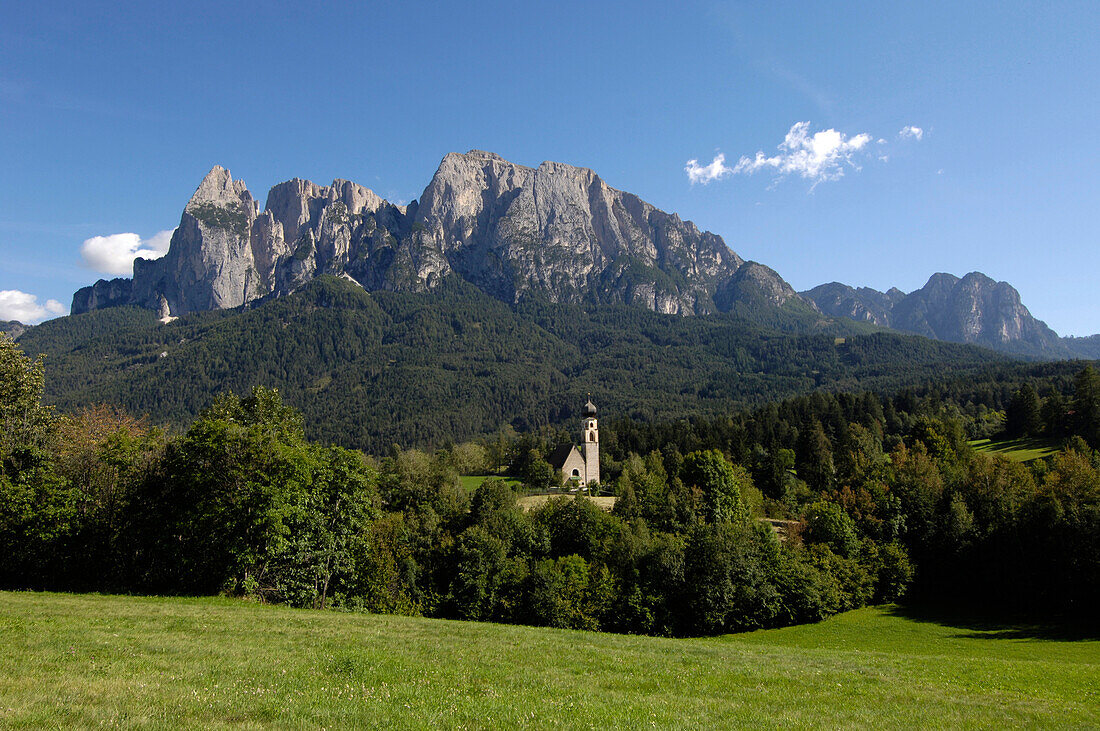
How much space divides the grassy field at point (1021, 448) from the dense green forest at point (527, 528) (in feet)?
9.21

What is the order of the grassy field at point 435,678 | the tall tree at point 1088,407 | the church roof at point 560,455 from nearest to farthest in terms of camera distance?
the grassy field at point 435,678 < the tall tree at point 1088,407 < the church roof at point 560,455

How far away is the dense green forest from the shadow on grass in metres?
2.21

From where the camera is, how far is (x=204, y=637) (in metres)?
17.9

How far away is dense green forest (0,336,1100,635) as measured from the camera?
1195 inches

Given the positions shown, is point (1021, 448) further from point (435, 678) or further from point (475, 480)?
point (435, 678)

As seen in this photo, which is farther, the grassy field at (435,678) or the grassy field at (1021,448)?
the grassy field at (1021,448)

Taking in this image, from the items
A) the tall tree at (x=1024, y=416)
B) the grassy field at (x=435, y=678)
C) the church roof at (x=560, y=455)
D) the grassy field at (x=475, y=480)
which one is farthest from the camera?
the grassy field at (x=475, y=480)

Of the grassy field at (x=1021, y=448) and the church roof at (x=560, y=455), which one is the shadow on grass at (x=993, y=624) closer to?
the grassy field at (x=1021, y=448)

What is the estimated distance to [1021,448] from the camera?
274 feet

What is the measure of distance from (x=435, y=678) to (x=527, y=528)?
135 ft

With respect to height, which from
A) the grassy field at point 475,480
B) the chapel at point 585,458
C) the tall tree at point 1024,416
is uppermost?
the tall tree at point 1024,416

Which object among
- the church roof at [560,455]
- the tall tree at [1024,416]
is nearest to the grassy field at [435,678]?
the church roof at [560,455]

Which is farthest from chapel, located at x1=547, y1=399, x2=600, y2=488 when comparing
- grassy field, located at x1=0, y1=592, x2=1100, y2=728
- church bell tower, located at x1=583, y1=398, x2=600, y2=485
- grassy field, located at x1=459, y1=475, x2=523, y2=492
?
grassy field, located at x1=0, y1=592, x2=1100, y2=728

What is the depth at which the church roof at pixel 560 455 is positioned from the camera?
93.4m
